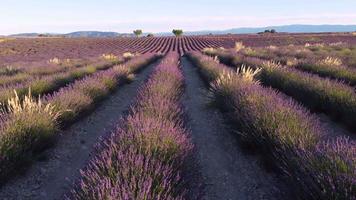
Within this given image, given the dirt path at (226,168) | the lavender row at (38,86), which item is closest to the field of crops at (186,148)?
the dirt path at (226,168)

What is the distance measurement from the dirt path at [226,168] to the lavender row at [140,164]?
609mm

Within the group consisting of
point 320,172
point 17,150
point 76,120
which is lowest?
→ point 76,120

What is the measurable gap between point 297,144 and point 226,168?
1119mm

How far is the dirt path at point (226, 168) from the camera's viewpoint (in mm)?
4250

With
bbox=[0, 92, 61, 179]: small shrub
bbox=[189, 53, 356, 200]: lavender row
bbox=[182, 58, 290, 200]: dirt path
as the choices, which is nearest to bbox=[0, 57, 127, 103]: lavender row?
bbox=[0, 92, 61, 179]: small shrub

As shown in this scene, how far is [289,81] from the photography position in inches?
383

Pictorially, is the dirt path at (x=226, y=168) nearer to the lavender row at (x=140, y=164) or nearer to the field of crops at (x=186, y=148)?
the field of crops at (x=186, y=148)

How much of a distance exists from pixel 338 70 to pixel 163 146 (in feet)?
28.2

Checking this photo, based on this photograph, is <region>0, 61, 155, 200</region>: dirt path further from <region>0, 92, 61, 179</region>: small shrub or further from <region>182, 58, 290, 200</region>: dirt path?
<region>182, 58, 290, 200</region>: dirt path

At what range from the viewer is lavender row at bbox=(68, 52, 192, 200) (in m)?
2.97

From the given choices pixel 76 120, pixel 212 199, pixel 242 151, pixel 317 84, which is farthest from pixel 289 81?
pixel 212 199

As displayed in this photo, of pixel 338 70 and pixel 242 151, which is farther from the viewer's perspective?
pixel 338 70

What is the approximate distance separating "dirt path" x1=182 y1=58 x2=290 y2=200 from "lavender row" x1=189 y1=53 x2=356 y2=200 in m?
0.24

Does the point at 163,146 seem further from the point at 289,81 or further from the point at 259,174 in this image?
the point at 289,81
